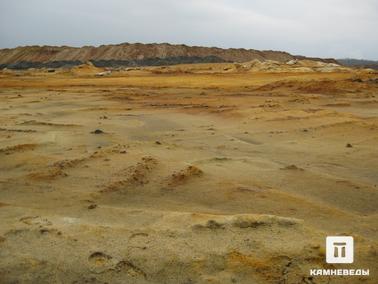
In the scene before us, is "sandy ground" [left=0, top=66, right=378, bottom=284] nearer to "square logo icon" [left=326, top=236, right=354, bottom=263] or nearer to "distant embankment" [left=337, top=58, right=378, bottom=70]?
"square logo icon" [left=326, top=236, right=354, bottom=263]

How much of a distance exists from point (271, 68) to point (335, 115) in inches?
942

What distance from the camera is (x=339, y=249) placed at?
2844 mm

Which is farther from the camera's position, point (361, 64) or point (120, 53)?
point (361, 64)

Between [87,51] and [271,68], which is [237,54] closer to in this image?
[87,51]

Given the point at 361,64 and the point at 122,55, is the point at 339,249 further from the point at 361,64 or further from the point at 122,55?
the point at 361,64

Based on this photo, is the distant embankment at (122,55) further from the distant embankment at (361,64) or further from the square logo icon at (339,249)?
the square logo icon at (339,249)

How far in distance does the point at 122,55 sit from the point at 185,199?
200 feet

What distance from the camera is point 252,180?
4.60 m

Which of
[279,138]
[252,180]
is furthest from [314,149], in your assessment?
[252,180]

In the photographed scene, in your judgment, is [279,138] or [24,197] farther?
[279,138]

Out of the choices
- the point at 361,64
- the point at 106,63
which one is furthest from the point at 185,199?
the point at 361,64

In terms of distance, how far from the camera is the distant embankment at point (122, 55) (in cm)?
6031

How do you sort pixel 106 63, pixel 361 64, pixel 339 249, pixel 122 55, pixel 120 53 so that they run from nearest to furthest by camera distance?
pixel 339 249 < pixel 106 63 < pixel 122 55 < pixel 120 53 < pixel 361 64

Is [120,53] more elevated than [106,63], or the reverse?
[120,53]
